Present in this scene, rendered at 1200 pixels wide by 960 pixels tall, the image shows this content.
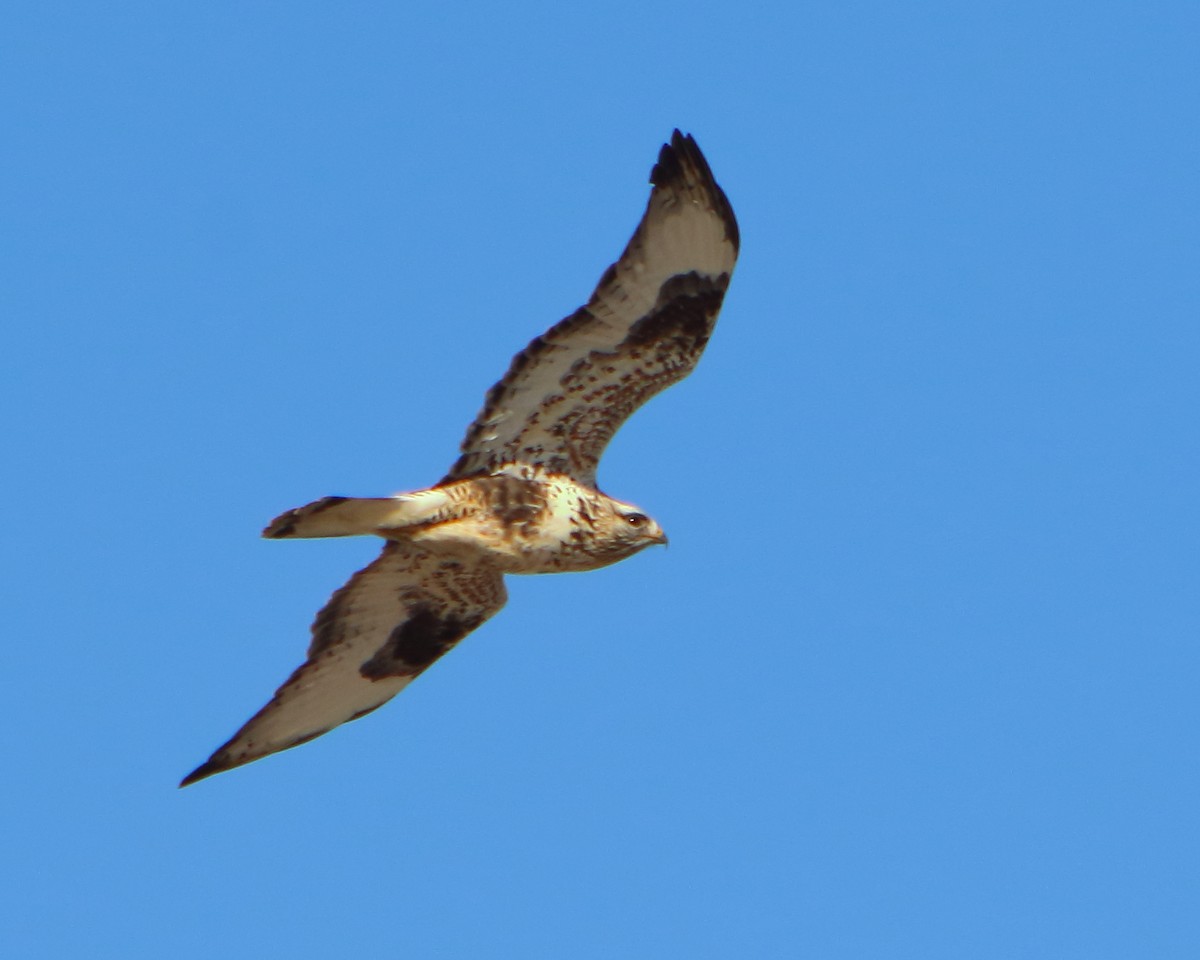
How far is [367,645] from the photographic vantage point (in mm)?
13000

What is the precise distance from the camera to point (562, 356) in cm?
1198

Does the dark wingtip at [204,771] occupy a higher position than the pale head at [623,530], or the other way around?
the pale head at [623,530]

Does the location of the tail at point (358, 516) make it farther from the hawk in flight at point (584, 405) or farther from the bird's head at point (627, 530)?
the bird's head at point (627, 530)

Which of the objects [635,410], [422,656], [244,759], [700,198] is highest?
[700,198]

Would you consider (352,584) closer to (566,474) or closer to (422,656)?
(422,656)

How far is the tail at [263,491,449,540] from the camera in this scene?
11328mm

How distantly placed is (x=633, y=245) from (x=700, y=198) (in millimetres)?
399

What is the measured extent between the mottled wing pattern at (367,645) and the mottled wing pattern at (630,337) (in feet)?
3.05

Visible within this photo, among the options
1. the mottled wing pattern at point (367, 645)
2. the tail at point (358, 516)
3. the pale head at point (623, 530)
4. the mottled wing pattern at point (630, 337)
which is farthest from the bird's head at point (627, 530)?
the mottled wing pattern at point (367, 645)

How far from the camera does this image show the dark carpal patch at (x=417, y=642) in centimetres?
1296

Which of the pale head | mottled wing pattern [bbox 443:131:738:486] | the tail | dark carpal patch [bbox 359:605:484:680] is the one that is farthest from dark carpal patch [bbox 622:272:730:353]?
dark carpal patch [bbox 359:605:484:680]

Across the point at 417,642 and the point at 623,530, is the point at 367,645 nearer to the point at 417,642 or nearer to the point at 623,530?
the point at 417,642

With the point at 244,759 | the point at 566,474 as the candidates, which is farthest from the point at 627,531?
the point at 244,759

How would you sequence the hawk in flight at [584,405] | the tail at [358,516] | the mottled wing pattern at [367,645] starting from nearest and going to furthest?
the tail at [358,516] → the hawk in flight at [584,405] → the mottled wing pattern at [367,645]
